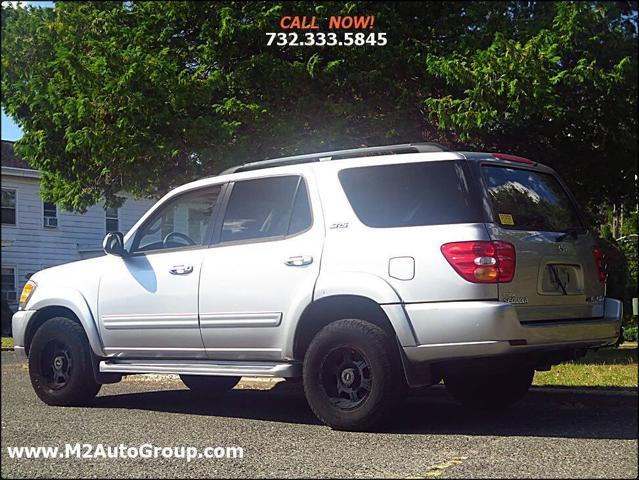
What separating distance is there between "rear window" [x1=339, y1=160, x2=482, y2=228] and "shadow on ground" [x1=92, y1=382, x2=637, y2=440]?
4.34 feet

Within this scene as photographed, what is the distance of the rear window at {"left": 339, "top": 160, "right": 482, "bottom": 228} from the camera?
6.00 m

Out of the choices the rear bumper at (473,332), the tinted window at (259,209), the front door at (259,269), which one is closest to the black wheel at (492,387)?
the rear bumper at (473,332)

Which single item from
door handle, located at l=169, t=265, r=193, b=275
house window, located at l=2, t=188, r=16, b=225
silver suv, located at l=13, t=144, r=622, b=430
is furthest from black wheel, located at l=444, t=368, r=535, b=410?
house window, located at l=2, t=188, r=16, b=225

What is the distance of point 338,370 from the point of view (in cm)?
623

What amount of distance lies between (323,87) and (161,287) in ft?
19.7

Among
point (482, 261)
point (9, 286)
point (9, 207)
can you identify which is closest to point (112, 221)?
point (9, 207)

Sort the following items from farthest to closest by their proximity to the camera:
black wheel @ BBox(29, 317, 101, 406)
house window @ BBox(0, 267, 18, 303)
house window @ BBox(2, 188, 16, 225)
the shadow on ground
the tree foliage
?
1. house window @ BBox(0, 267, 18, 303)
2. house window @ BBox(2, 188, 16, 225)
3. the tree foliage
4. black wheel @ BBox(29, 317, 101, 406)
5. the shadow on ground

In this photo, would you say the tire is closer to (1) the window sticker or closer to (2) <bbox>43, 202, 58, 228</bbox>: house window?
(1) the window sticker

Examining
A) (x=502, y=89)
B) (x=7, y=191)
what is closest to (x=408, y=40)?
(x=502, y=89)

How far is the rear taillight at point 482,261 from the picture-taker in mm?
5727

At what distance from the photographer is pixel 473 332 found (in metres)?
5.69

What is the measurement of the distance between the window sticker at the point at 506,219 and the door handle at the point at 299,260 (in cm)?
137

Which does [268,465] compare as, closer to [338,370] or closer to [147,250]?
[338,370]

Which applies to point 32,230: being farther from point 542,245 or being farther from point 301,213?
point 542,245
